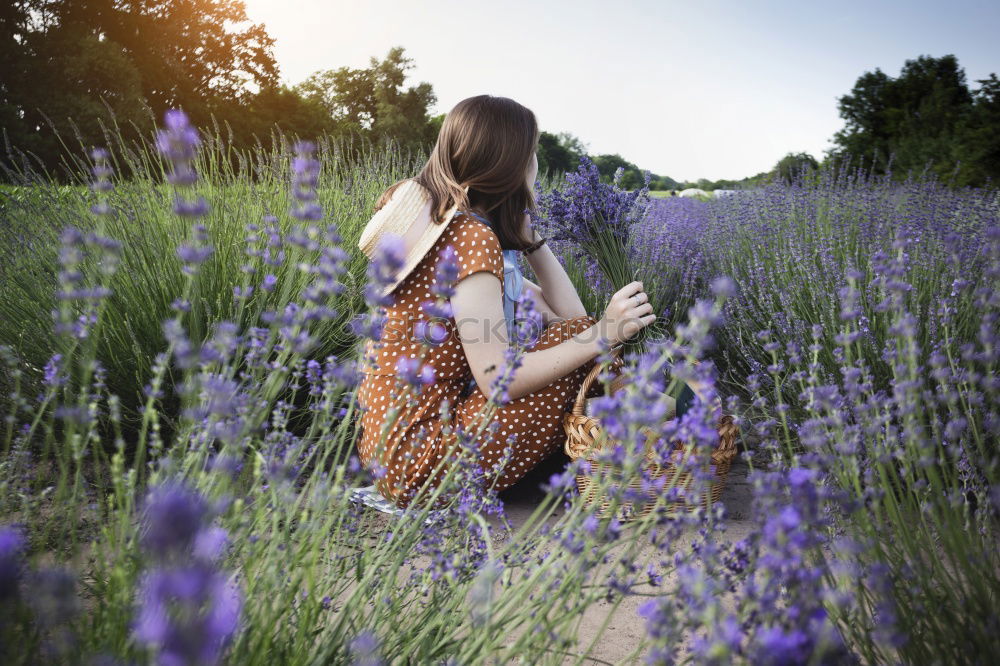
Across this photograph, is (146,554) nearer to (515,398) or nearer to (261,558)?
(261,558)

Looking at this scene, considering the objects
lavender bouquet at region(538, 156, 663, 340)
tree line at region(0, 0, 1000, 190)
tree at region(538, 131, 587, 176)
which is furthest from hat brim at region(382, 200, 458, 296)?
tree at region(538, 131, 587, 176)

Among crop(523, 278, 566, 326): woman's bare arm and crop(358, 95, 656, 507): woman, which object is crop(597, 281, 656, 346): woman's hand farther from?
crop(523, 278, 566, 326): woman's bare arm

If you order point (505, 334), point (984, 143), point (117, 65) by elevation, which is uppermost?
point (117, 65)

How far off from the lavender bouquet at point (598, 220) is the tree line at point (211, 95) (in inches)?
91.7

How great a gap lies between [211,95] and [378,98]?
9534mm

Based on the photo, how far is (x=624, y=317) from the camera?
216 cm

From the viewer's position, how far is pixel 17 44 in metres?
15.4

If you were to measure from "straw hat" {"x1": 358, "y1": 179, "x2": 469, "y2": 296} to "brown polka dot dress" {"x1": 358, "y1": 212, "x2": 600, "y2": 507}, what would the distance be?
0.15 ft

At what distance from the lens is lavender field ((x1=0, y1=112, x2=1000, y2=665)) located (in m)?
0.82

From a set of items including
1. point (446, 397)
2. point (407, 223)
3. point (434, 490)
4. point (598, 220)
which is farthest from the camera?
point (598, 220)

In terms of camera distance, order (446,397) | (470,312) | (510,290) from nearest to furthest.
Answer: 1. (470,312)
2. (446,397)
3. (510,290)

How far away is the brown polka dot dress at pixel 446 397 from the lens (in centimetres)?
209

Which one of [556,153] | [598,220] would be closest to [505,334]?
[598,220]

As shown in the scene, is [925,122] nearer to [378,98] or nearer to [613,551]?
[613,551]
